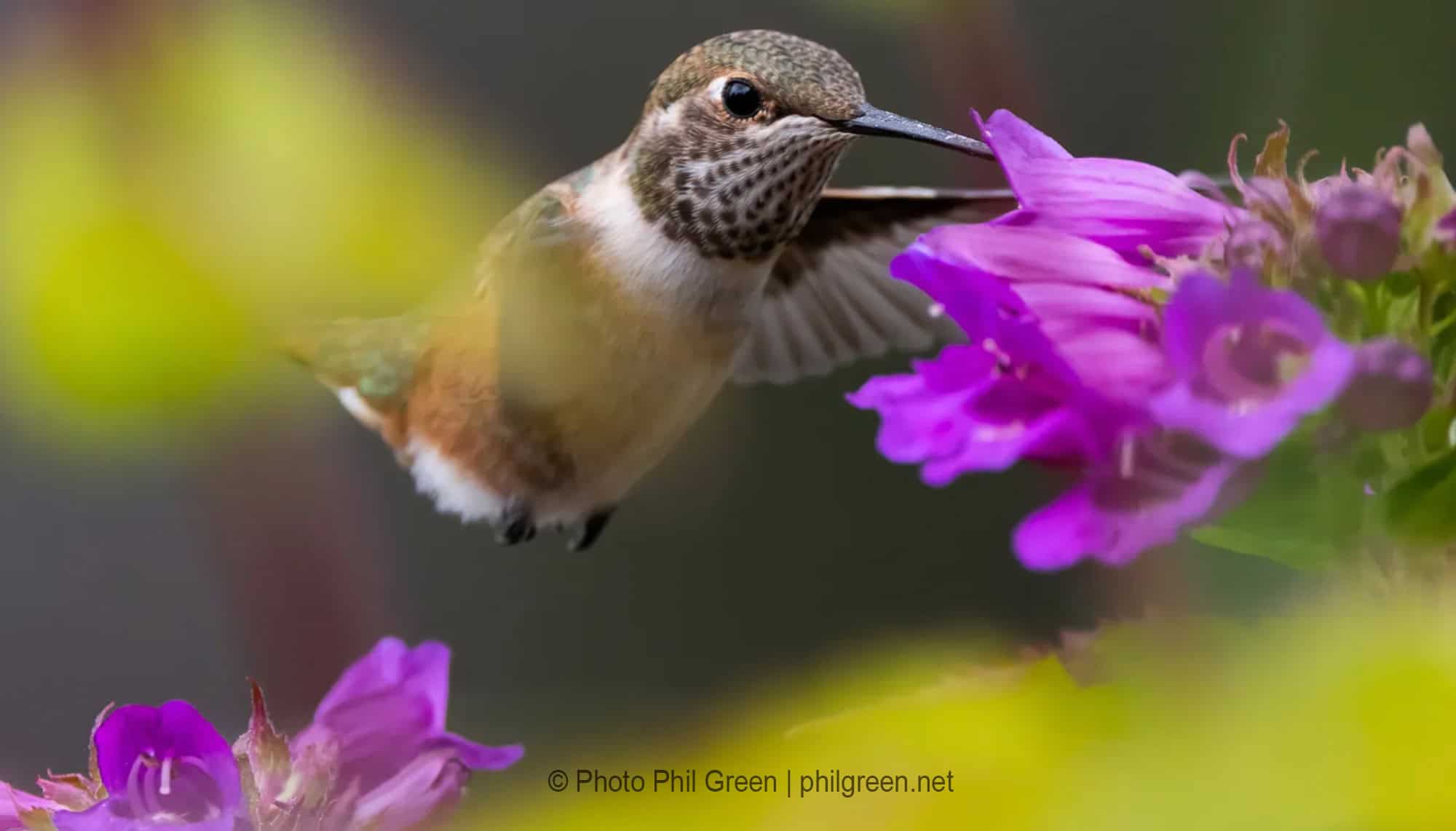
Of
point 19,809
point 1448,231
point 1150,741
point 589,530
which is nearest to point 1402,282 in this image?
point 1448,231

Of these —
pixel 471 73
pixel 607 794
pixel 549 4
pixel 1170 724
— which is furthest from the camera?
pixel 549 4

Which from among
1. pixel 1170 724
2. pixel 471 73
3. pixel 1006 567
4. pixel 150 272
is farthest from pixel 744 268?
pixel 1006 567

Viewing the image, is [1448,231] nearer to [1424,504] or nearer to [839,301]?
[1424,504]

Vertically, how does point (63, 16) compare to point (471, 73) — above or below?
below

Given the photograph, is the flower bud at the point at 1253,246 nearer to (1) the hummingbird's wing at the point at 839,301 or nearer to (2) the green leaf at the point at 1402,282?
(2) the green leaf at the point at 1402,282

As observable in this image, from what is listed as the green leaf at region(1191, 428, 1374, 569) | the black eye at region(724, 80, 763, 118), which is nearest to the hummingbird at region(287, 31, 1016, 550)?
the black eye at region(724, 80, 763, 118)

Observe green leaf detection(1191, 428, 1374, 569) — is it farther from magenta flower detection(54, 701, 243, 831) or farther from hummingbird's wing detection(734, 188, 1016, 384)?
hummingbird's wing detection(734, 188, 1016, 384)

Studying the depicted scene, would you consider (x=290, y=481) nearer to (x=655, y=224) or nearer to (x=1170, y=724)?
(x=655, y=224)

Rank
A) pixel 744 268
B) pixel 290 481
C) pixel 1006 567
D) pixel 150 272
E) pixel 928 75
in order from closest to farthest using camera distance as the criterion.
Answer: pixel 150 272
pixel 744 268
pixel 290 481
pixel 928 75
pixel 1006 567
